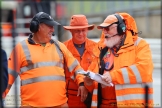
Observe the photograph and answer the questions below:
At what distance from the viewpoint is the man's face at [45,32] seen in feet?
12.6

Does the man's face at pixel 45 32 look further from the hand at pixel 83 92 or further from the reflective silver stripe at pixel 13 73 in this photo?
the hand at pixel 83 92

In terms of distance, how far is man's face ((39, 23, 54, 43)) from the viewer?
384cm

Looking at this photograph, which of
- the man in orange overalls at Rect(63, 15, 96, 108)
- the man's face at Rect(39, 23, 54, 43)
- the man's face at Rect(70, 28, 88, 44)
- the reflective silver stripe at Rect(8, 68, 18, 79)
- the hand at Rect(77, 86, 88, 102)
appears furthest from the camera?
the man's face at Rect(70, 28, 88, 44)

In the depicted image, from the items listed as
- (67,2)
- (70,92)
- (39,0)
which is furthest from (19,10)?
(70,92)

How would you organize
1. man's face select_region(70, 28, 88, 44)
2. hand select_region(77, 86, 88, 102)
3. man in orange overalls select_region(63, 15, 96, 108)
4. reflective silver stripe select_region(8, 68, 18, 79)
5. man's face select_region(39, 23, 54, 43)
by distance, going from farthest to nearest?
man's face select_region(70, 28, 88, 44), man in orange overalls select_region(63, 15, 96, 108), hand select_region(77, 86, 88, 102), man's face select_region(39, 23, 54, 43), reflective silver stripe select_region(8, 68, 18, 79)

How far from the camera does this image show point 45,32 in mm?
3850

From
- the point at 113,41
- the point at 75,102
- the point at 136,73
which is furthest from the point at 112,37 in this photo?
the point at 75,102

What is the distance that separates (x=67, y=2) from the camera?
17.8 meters

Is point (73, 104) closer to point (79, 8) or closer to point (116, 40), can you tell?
point (116, 40)

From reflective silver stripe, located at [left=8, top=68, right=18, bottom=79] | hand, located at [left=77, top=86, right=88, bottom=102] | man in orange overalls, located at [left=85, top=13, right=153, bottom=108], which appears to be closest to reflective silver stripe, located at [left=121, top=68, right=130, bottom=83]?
man in orange overalls, located at [left=85, top=13, right=153, bottom=108]

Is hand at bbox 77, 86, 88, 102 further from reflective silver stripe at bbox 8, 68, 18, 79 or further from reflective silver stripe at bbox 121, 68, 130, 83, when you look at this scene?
reflective silver stripe at bbox 8, 68, 18, 79

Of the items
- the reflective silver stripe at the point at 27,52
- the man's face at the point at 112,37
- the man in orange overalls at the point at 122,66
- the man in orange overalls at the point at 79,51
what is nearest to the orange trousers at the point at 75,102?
the man in orange overalls at the point at 79,51

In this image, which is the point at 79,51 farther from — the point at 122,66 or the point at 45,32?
the point at 122,66

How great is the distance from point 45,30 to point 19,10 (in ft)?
51.3
